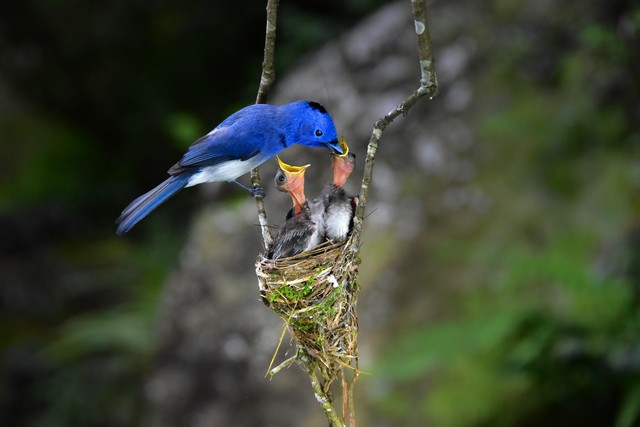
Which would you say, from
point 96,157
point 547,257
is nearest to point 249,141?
point 547,257

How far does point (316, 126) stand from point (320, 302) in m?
0.62

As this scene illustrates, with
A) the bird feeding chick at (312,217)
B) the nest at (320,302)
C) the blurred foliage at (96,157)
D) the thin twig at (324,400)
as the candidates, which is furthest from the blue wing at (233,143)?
the blurred foliage at (96,157)

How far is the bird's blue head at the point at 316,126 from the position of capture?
3004mm

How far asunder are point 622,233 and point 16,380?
19.6 feet

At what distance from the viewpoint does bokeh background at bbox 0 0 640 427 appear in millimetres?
5285

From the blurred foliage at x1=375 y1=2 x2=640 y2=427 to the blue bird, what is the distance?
2.08m

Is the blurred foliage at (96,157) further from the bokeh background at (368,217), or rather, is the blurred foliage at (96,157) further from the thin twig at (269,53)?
the thin twig at (269,53)

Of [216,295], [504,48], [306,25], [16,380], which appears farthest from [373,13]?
[16,380]

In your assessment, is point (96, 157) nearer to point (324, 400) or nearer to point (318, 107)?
point (318, 107)

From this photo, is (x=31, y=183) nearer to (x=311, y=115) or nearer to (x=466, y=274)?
(x=466, y=274)

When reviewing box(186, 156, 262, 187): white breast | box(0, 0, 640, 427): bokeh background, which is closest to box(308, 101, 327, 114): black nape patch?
box(186, 156, 262, 187): white breast

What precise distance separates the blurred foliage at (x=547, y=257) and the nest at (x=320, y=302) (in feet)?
5.69

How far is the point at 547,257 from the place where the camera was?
17.3 feet

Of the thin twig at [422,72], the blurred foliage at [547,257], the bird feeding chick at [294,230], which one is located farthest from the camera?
the blurred foliage at [547,257]
